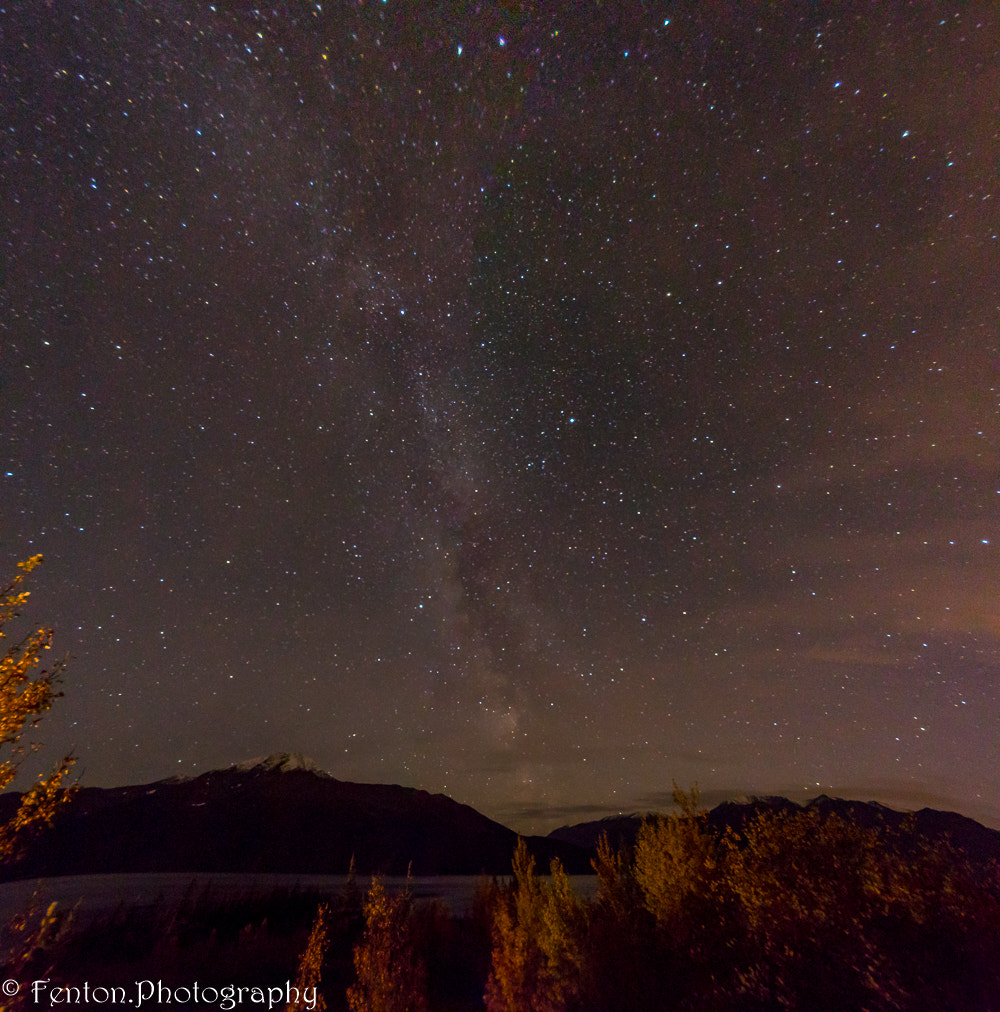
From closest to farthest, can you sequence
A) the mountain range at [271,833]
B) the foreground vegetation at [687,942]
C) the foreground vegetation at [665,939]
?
the foreground vegetation at [665,939], the foreground vegetation at [687,942], the mountain range at [271,833]

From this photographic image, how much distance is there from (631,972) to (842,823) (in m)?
7.63

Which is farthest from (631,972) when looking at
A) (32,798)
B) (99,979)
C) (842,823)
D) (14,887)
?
(14,887)

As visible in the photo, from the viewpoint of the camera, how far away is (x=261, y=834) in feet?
384

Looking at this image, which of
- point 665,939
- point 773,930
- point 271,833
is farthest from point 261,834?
point 773,930

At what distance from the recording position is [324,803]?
141 m

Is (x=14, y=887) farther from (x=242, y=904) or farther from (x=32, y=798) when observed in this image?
(x=32, y=798)

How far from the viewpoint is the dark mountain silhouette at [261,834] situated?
10069 centimetres

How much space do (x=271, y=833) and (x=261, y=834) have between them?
2437mm

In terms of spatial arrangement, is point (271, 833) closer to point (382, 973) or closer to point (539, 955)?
point (539, 955)

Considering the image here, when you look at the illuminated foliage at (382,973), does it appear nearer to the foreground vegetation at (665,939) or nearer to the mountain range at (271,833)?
the foreground vegetation at (665,939)

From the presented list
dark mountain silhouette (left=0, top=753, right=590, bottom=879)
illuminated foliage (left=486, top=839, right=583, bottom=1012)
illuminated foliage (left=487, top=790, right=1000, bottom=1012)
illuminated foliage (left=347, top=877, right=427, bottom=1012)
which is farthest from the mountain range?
illuminated foliage (left=347, top=877, right=427, bottom=1012)

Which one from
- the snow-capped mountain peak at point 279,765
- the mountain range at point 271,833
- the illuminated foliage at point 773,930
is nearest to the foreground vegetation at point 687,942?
the illuminated foliage at point 773,930

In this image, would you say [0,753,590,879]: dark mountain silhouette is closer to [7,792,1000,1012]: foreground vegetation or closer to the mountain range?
the mountain range

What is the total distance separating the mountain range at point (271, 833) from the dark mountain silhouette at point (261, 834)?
27 centimetres
